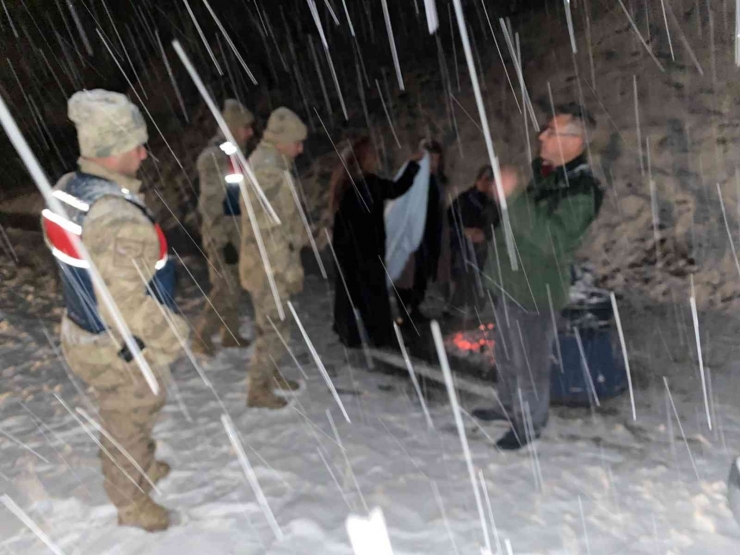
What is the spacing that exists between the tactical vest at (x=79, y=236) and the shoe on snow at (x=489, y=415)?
88.6 inches

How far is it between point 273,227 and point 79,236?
1449 mm

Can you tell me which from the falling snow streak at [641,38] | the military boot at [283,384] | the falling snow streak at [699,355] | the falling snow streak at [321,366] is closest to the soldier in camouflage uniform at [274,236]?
the falling snow streak at [321,366]

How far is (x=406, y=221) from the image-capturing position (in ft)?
16.1

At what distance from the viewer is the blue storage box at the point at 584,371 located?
151 inches

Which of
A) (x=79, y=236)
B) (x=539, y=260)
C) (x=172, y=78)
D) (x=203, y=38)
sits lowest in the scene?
(x=539, y=260)

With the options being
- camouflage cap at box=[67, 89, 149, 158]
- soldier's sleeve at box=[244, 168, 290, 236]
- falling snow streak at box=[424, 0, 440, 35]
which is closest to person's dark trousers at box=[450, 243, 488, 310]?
soldier's sleeve at box=[244, 168, 290, 236]

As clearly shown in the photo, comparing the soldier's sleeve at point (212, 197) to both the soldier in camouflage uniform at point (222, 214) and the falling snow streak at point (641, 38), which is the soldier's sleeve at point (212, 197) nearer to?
the soldier in camouflage uniform at point (222, 214)

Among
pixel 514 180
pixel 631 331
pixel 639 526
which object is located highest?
pixel 514 180

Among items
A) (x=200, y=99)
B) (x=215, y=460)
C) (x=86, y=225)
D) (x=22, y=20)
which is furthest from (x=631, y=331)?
(x=22, y=20)

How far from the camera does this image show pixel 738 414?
3.76 meters

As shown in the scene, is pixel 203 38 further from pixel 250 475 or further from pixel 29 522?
pixel 29 522

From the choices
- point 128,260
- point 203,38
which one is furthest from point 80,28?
point 128,260

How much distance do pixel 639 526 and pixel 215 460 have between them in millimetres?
2326

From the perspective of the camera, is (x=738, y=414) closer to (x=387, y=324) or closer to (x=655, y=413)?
(x=655, y=413)
